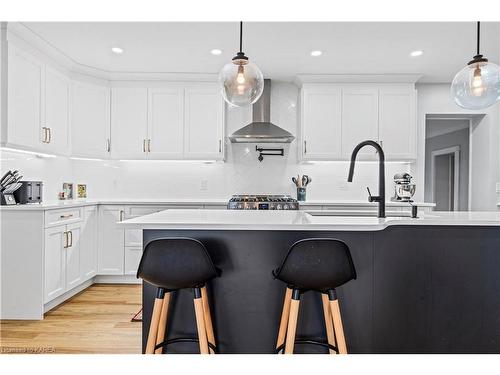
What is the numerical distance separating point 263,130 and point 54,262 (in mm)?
2499

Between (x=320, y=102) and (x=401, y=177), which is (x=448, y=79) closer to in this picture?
(x=320, y=102)

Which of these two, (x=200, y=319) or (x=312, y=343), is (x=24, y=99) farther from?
(x=312, y=343)

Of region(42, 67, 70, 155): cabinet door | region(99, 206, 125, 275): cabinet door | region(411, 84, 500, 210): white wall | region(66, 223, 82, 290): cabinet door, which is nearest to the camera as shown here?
region(66, 223, 82, 290): cabinet door

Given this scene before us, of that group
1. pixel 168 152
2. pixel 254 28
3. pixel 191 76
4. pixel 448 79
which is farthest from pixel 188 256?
pixel 448 79

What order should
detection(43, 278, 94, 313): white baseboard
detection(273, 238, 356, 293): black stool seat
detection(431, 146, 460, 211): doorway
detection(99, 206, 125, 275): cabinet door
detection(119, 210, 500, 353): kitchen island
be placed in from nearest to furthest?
detection(273, 238, 356, 293): black stool seat < detection(119, 210, 500, 353): kitchen island < detection(43, 278, 94, 313): white baseboard < detection(99, 206, 125, 275): cabinet door < detection(431, 146, 460, 211): doorway

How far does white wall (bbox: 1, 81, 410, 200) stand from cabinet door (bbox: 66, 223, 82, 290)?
108cm

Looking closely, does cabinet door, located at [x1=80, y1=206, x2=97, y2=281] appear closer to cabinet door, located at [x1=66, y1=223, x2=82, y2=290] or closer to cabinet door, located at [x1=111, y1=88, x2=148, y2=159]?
cabinet door, located at [x1=66, y1=223, x2=82, y2=290]

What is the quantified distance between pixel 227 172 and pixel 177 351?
2724 mm

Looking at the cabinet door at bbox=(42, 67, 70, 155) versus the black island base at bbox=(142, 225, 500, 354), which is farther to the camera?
the cabinet door at bbox=(42, 67, 70, 155)

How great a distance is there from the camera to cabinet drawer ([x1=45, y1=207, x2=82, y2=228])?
2861mm

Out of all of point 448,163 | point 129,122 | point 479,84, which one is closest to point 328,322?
point 479,84

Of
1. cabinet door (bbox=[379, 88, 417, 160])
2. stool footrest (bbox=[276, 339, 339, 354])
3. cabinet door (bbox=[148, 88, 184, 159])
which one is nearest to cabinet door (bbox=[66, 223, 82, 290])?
cabinet door (bbox=[148, 88, 184, 159])

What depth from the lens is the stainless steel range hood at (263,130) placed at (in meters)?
3.91

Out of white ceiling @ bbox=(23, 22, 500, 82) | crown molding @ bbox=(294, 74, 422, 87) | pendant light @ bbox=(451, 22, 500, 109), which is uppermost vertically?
white ceiling @ bbox=(23, 22, 500, 82)
